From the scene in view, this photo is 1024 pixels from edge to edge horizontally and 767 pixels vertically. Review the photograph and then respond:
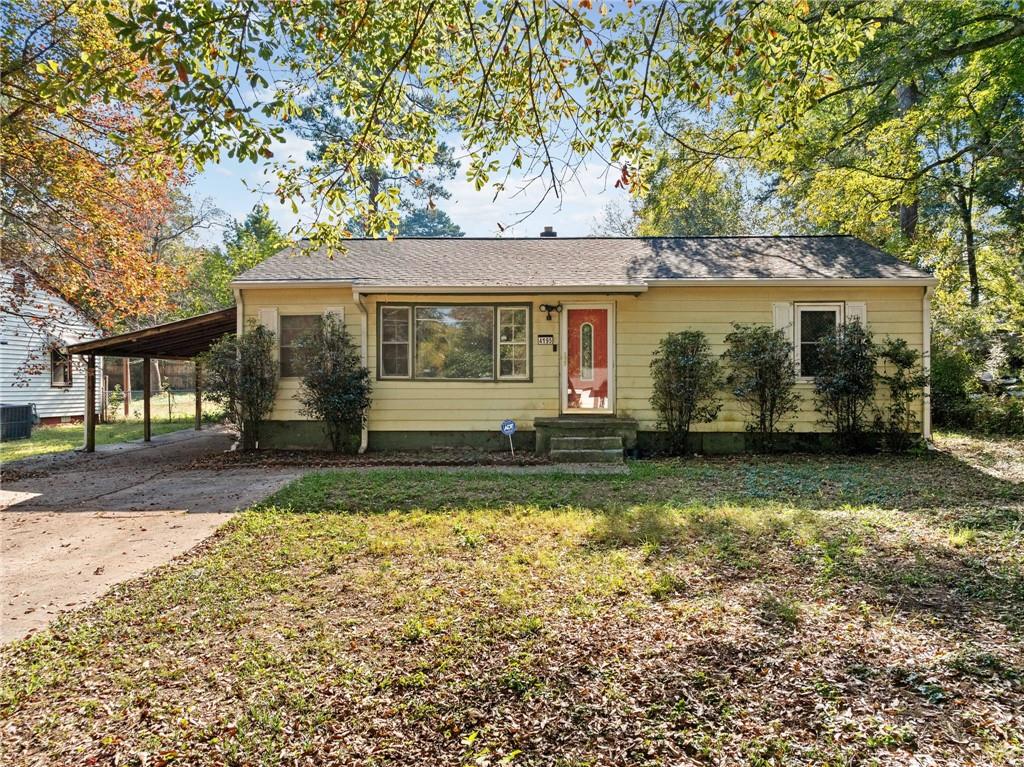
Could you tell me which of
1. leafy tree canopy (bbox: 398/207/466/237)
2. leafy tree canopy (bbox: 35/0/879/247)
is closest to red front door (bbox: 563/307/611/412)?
leafy tree canopy (bbox: 35/0/879/247)

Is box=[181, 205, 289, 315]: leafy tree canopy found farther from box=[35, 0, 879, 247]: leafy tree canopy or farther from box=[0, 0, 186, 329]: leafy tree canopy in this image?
box=[35, 0, 879, 247]: leafy tree canopy

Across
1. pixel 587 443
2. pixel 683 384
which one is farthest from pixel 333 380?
pixel 683 384

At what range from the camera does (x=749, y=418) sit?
366 inches

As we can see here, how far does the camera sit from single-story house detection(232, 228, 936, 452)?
9156 mm

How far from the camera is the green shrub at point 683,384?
352 inches

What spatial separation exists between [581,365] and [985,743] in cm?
783

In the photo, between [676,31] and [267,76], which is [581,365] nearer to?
[676,31]

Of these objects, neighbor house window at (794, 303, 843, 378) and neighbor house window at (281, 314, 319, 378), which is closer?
neighbor house window at (794, 303, 843, 378)

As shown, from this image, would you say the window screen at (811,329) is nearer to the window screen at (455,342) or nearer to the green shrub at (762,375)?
the green shrub at (762,375)

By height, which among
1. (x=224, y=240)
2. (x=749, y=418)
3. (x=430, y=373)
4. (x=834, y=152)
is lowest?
(x=749, y=418)

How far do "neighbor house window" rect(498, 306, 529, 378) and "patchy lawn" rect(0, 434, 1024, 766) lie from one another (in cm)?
478

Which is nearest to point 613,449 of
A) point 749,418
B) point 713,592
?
point 749,418

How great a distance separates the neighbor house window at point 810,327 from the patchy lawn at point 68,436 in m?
13.7

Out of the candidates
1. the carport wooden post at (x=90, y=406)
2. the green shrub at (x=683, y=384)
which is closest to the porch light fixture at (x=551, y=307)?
the green shrub at (x=683, y=384)
